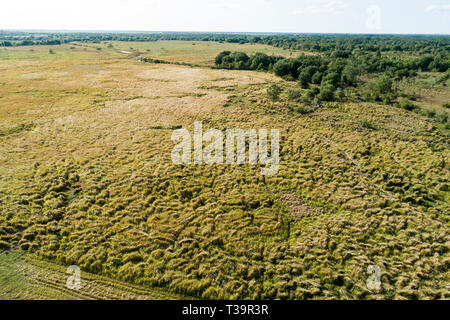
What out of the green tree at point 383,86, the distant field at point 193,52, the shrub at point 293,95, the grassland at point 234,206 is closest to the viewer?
the grassland at point 234,206

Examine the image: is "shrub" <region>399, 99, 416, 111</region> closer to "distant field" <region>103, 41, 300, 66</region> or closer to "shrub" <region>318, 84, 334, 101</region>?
"shrub" <region>318, 84, 334, 101</region>

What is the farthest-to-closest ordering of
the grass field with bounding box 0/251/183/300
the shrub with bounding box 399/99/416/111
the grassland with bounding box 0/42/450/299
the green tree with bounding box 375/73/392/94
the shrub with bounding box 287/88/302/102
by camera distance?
the green tree with bounding box 375/73/392/94 < the shrub with bounding box 287/88/302/102 < the shrub with bounding box 399/99/416/111 < the grassland with bounding box 0/42/450/299 < the grass field with bounding box 0/251/183/300

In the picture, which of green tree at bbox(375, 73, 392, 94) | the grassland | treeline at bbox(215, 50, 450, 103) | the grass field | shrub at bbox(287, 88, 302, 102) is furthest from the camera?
green tree at bbox(375, 73, 392, 94)

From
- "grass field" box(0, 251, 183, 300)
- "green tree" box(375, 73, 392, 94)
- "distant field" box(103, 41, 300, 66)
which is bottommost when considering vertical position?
"grass field" box(0, 251, 183, 300)

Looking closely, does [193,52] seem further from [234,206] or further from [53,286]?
[53,286]

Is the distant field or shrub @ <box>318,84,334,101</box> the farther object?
the distant field

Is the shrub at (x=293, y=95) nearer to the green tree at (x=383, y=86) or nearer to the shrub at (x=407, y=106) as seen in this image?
the green tree at (x=383, y=86)

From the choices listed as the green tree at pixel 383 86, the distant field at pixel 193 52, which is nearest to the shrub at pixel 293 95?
the green tree at pixel 383 86

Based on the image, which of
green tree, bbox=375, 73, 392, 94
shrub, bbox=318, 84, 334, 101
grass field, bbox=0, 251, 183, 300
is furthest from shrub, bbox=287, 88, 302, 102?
grass field, bbox=0, 251, 183, 300

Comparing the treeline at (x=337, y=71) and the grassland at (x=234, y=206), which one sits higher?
the treeline at (x=337, y=71)

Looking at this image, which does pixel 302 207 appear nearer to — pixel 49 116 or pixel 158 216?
pixel 158 216
